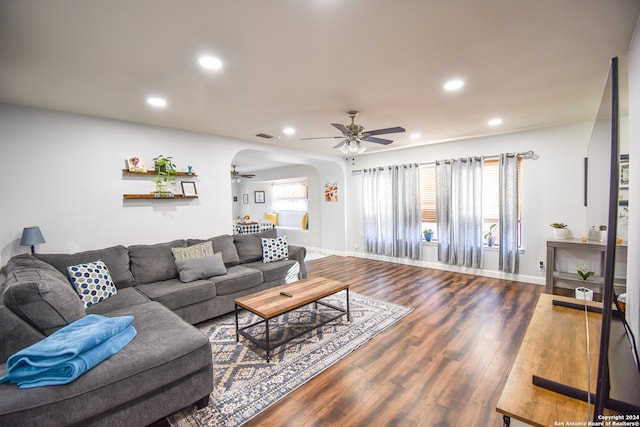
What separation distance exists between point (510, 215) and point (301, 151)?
12.9 feet

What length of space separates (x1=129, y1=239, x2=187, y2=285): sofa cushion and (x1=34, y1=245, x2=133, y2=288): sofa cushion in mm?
71

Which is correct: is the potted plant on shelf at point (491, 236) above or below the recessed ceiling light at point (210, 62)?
below

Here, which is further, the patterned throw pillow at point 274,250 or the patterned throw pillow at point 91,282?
the patterned throw pillow at point 274,250

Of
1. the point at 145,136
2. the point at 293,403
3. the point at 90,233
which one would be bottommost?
the point at 293,403

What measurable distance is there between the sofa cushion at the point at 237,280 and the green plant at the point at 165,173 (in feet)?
4.97

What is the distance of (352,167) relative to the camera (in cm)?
689

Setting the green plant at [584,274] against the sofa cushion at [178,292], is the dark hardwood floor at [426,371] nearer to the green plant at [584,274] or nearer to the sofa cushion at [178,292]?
the green plant at [584,274]

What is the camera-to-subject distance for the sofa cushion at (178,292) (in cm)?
293

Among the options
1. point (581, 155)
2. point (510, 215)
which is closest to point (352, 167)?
point (510, 215)

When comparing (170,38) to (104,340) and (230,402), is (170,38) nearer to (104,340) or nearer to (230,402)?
(104,340)

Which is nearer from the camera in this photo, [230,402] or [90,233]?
[230,402]

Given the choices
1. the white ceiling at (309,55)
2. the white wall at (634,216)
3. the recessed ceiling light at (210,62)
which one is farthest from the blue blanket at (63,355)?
the white wall at (634,216)

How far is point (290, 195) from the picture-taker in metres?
8.66

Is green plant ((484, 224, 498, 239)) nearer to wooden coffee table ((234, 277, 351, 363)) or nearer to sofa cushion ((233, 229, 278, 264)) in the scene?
wooden coffee table ((234, 277, 351, 363))
